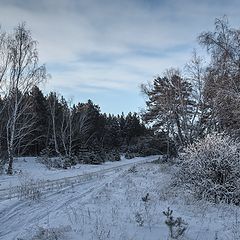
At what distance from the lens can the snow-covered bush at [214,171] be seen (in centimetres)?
1222

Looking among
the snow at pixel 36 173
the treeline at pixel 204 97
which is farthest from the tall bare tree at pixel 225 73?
the snow at pixel 36 173

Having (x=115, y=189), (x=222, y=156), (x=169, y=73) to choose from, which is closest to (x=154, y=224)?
(x=222, y=156)

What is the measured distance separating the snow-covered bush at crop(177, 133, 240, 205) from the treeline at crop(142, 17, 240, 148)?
14.4ft

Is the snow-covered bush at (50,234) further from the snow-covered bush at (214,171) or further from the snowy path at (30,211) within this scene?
the snow-covered bush at (214,171)

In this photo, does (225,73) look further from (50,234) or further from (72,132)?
(72,132)

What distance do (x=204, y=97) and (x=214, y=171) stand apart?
1652cm

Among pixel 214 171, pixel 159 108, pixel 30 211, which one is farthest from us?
pixel 159 108

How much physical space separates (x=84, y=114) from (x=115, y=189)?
40652mm

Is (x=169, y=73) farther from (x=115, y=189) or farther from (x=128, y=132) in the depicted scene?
(x=128, y=132)

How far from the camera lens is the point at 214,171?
12.7 metres

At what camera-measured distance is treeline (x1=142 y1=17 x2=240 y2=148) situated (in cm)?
2000

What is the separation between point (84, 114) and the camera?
182ft

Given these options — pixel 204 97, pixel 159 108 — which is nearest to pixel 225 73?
pixel 204 97

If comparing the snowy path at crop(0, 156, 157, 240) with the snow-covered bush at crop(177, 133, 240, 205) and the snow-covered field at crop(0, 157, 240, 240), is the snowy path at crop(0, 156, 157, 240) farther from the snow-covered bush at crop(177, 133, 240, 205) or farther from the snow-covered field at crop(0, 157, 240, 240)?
the snow-covered bush at crop(177, 133, 240, 205)
